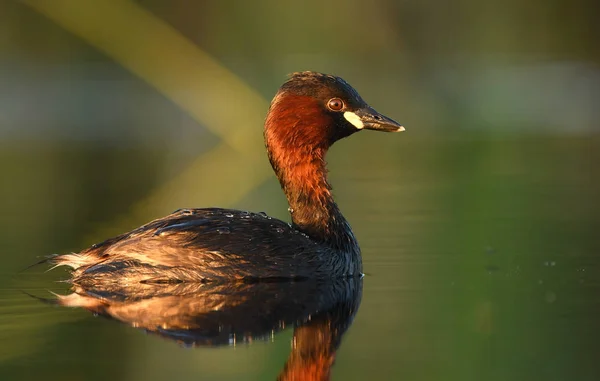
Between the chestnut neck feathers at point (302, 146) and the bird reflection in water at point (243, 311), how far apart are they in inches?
32.8

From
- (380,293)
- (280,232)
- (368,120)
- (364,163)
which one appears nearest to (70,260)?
(280,232)

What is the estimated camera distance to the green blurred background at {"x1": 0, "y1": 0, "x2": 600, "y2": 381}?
6488 millimetres

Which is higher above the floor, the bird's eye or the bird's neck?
the bird's eye

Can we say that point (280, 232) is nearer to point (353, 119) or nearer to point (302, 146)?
point (302, 146)

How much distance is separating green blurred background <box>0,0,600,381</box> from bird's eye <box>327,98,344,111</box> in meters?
1.16

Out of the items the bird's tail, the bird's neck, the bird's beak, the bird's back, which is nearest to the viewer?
the bird's back

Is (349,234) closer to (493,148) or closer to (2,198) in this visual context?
(2,198)

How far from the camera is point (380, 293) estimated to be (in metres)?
8.02

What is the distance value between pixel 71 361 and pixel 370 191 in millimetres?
7106

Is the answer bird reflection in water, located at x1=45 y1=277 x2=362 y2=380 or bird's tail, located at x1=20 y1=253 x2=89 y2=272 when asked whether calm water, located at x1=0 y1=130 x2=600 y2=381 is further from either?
bird's tail, located at x1=20 y1=253 x2=89 y2=272

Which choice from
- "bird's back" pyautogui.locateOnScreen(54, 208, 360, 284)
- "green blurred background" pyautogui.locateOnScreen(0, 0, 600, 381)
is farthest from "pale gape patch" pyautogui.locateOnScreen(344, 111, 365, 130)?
"bird's back" pyautogui.locateOnScreen(54, 208, 360, 284)

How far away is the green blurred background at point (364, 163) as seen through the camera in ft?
21.3

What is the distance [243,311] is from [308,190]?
2163 mm

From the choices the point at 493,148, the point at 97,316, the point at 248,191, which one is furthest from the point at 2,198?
the point at 493,148
